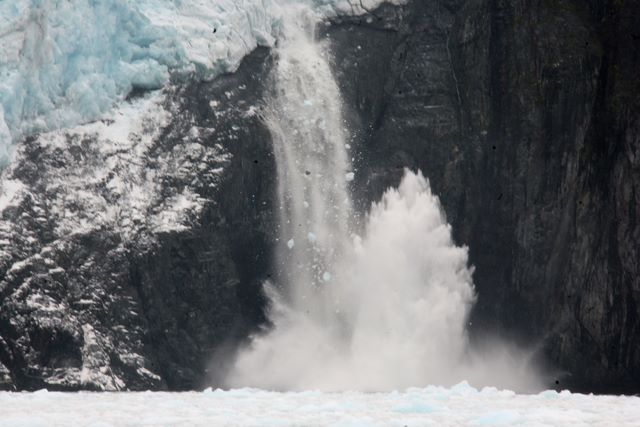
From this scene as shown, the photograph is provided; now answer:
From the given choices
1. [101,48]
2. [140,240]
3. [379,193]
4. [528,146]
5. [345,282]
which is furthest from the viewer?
[379,193]

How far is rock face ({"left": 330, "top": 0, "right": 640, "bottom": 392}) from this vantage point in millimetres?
40812

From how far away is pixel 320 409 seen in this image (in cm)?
2839

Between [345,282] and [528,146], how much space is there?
24.5ft

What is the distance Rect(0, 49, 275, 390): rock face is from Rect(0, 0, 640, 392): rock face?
0.05 m

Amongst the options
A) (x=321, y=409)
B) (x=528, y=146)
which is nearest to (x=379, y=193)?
(x=528, y=146)

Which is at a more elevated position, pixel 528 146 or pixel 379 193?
pixel 528 146

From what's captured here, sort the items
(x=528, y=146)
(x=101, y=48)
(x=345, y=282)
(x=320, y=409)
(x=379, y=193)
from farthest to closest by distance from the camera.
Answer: (x=379, y=193), (x=345, y=282), (x=528, y=146), (x=101, y=48), (x=320, y=409)

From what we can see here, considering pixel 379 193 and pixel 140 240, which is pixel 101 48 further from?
pixel 379 193

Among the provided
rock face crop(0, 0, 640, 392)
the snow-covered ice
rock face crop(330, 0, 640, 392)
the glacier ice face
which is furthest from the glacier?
the glacier ice face

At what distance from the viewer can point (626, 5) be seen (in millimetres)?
41469

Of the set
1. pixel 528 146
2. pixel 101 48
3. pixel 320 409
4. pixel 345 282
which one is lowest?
pixel 320 409

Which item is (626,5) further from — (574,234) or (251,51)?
(251,51)

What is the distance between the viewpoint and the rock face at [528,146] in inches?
1607

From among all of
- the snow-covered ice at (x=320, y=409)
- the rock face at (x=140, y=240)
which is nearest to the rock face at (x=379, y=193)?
the rock face at (x=140, y=240)
